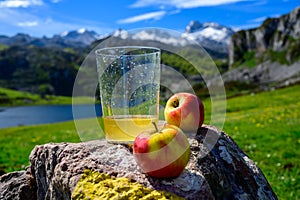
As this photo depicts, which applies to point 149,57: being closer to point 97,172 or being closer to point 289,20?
point 97,172

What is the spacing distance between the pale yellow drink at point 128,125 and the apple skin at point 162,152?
0.51 m

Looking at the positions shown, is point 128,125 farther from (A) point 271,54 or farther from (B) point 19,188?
(A) point 271,54

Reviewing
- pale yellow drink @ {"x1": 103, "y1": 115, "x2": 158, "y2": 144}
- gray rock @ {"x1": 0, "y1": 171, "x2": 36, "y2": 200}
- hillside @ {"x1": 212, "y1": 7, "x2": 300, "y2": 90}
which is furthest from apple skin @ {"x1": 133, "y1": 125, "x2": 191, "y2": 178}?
hillside @ {"x1": 212, "y1": 7, "x2": 300, "y2": 90}

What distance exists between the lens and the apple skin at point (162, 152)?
3566 mm

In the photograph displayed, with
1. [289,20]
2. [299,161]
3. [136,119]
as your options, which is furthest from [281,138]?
[289,20]

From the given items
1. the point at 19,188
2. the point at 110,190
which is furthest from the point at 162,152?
the point at 19,188

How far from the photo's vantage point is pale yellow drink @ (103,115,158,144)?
422 cm

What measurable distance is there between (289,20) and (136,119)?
14919 centimetres

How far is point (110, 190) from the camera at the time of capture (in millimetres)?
3623

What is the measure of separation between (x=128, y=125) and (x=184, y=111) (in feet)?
2.52

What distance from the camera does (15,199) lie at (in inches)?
194

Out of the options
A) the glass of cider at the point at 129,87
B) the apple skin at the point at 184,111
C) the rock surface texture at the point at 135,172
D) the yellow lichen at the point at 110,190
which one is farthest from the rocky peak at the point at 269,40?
the yellow lichen at the point at 110,190

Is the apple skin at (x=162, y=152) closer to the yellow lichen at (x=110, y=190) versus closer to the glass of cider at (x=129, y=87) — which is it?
the yellow lichen at (x=110, y=190)

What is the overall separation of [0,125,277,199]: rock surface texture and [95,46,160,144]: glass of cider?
35 cm
